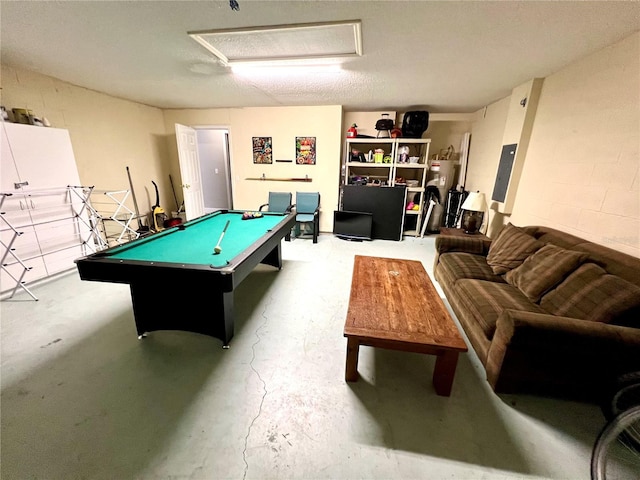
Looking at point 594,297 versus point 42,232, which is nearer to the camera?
point 594,297

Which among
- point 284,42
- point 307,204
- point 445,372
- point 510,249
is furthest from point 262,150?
point 445,372

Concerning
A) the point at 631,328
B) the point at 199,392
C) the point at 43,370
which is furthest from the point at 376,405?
the point at 43,370

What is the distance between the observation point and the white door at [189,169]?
192 inches

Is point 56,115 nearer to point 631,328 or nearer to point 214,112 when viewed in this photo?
point 214,112

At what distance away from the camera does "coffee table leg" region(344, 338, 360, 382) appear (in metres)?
1.62

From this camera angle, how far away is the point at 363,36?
2.11m

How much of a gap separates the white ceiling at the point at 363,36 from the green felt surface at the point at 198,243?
1744 mm

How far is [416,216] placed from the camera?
545 centimetres

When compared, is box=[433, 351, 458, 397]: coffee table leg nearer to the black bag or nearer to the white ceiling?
the white ceiling

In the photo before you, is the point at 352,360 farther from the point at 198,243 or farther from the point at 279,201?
the point at 279,201

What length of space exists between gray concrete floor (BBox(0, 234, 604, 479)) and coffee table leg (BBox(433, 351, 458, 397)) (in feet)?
0.20

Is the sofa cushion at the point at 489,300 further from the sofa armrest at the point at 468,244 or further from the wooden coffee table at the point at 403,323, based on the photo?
the sofa armrest at the point at 468,244

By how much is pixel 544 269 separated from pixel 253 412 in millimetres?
2392

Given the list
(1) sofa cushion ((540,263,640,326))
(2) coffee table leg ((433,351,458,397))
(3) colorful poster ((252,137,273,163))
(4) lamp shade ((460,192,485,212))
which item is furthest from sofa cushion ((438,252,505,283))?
(3) colorful poster ((252,137,273,163))
